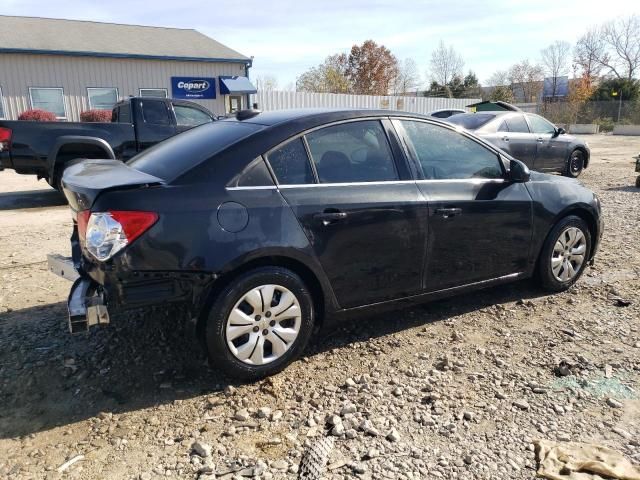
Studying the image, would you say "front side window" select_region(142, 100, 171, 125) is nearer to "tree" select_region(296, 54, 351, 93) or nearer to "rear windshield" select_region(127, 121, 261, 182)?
"rear windshield" select_region(127, 121, 261, 182)

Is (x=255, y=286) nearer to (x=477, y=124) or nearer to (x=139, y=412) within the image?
(x=139, y=412)

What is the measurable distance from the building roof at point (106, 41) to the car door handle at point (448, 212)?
22.2m

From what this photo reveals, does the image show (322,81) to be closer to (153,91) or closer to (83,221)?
(153,91)

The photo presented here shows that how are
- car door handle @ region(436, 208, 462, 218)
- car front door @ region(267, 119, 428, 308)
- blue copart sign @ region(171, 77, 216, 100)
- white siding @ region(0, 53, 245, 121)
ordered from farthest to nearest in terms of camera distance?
1. blue copart sign @ region(171, 77, 216, 100)
2. white siding @ region(0, 53, 245, 121)
3. car door handle @ region(436, 208, 462, 218)
4. car front door @ region(267, 119, 428, 308)

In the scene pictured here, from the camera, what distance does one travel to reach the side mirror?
4188 millimetres

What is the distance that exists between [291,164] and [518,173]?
1.97 m

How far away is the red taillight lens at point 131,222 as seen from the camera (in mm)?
2820

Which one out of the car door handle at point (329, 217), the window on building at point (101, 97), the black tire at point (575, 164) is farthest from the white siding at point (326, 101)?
the car door handle at point (329, 217)

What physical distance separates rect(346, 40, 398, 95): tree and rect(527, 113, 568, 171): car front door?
1664 inches

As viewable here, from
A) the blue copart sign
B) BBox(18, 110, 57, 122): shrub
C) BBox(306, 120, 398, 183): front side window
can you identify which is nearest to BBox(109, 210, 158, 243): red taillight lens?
BBox(306, 120, 398, 183): front side window

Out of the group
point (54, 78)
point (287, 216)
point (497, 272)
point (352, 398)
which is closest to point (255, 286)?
point (287, 216)

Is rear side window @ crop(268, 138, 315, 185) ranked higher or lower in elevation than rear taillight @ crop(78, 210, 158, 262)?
higher

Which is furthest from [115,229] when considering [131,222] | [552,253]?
[552,253]

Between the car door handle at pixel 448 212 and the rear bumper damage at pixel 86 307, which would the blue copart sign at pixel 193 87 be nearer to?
the car door handle at pixel 448 212
